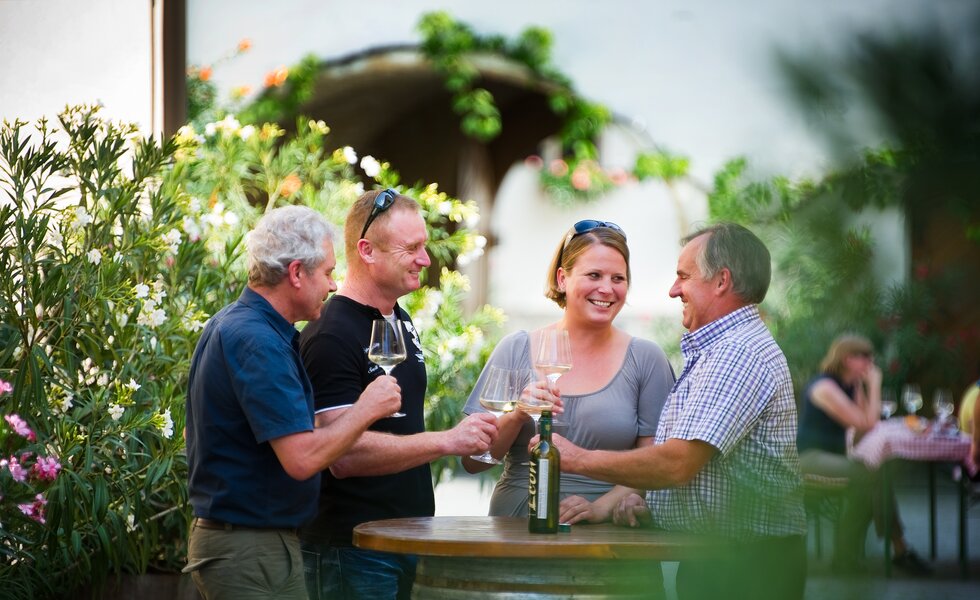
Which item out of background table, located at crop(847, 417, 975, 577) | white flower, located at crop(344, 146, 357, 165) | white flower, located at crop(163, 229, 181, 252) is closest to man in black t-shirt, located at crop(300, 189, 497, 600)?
white flower, located at crop(163, 229, 181, 252)

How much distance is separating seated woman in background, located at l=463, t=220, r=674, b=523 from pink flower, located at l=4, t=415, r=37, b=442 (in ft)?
4.61

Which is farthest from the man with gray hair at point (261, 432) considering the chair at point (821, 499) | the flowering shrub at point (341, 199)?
the flowering shrub at point (341, 199)

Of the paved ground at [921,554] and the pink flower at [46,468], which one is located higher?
the paved ground at [921,554]

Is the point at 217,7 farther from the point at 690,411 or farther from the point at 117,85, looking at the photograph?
the point at 690,411

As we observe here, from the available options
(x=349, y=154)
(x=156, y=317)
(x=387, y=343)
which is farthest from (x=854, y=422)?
(x=349, y=154)

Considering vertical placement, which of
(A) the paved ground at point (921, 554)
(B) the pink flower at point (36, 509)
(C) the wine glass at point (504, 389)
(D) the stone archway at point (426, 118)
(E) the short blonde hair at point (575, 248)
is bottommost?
(B) the pink flower at point (36, 509)

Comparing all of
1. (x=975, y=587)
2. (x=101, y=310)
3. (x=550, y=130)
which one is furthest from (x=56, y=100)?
(x=550, y=130)

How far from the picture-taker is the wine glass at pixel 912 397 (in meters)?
0.69

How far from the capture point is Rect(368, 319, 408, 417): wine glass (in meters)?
2.69

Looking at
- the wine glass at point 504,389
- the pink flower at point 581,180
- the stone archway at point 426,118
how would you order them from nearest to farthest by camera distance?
the wine glass at point 504,389, the pink flower at point 581,180, the stone archway at point 426,118

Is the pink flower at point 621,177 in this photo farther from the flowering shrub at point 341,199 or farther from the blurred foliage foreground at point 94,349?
the flowering shrub at point 341,199

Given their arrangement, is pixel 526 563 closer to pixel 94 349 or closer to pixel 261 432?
pixel 261 432

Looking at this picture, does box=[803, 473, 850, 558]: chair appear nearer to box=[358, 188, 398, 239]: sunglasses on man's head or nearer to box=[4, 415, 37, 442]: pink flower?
box=[358, 188, 398, 239]: sunglasses on man's head

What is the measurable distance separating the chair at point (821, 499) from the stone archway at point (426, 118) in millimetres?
4515
